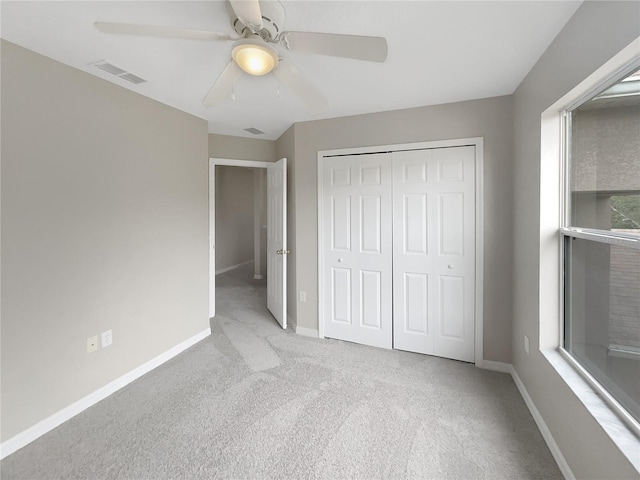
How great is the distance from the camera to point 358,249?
287cm

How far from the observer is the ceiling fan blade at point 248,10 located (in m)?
0.97

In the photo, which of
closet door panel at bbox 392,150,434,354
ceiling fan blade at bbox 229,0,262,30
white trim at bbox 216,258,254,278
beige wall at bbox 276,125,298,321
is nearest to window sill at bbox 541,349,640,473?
→ closet door panel at bbox 392,150,434,354

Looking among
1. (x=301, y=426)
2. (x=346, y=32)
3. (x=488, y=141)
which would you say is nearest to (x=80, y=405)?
(x=301, y=426)

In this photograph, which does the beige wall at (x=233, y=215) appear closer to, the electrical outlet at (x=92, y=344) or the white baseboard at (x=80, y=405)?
the white baseboard at (x=80, y=405)

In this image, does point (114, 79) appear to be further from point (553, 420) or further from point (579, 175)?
point (553, 420)

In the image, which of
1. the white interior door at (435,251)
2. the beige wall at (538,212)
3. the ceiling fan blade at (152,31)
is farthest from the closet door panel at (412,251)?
the ceiling fan blade at (152,31)

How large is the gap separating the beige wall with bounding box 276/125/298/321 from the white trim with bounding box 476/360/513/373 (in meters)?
1.89

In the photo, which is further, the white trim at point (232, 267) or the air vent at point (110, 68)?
the white trim at point (232, 267)

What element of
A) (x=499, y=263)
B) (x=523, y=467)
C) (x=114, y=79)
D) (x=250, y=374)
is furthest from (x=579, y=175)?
(x=114, y=79)

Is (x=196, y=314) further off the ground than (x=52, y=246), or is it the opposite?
(x=52, y=246)

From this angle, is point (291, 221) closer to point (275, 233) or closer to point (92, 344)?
point (275, 233)

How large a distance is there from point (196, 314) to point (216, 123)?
81.9 inches

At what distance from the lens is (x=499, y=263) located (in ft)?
7.82

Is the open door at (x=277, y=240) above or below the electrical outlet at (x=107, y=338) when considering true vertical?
above
